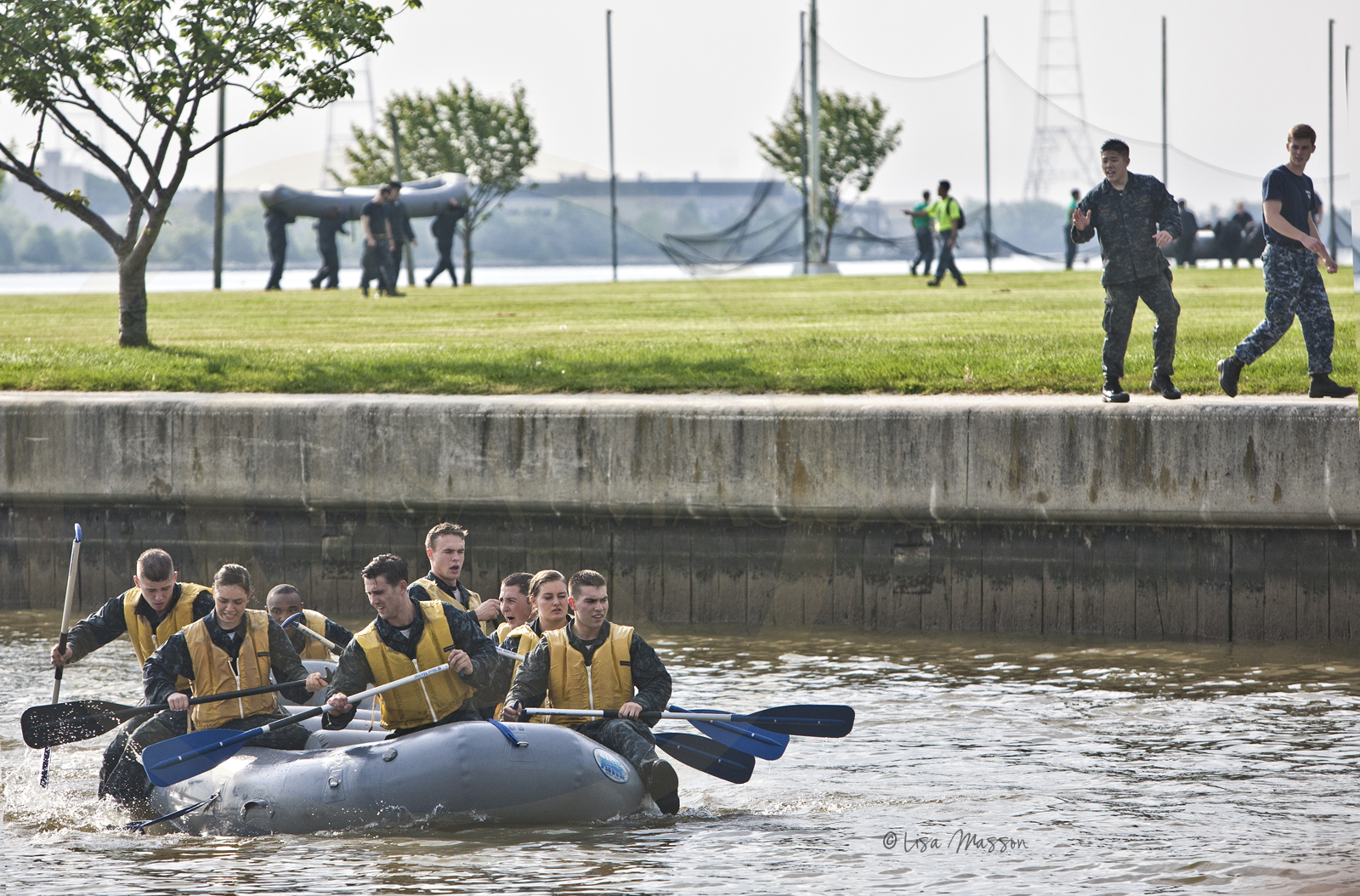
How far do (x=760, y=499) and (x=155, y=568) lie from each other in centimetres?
509

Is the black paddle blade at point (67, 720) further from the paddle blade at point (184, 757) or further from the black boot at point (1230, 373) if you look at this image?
the black boot at point (1230, 373)

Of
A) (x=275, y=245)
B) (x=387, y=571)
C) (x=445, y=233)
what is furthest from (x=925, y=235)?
(x=387, y=571)

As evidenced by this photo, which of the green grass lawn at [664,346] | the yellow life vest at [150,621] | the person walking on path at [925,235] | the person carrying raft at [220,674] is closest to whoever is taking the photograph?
the person carrying raft at [220,674]

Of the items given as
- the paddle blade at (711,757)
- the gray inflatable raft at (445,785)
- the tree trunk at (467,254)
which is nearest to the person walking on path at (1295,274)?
the paddle blade at (711,757)

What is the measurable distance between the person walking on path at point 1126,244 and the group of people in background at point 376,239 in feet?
51.1

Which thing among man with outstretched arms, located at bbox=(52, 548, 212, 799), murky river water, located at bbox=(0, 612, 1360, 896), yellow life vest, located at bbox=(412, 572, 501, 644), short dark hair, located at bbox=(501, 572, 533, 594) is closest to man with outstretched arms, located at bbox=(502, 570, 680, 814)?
murky river water, located at bbox=(0, 612, 1360, 896)

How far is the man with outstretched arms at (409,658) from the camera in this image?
8102 mm

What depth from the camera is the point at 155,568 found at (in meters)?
8.97

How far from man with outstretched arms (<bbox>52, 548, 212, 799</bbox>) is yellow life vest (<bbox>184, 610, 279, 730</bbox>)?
431 mm

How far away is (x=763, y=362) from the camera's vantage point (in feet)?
48.9

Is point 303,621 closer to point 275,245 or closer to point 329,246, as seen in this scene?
point 329,246

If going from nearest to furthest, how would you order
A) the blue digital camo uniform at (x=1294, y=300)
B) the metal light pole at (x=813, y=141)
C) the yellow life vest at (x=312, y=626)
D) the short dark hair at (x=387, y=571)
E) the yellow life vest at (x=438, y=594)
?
the short dark hair at (x=387, y=571) → the yellow life vest at (x=438, y=594) → the yellow life vest at (x=312, y=626) → the blue digital camo uniform at (x=1294, y=300) → the metal light pole at (x=813, y=141)

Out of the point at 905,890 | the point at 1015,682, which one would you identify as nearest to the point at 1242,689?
the point at 1015,682

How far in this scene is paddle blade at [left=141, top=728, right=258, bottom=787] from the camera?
830 centimetres
